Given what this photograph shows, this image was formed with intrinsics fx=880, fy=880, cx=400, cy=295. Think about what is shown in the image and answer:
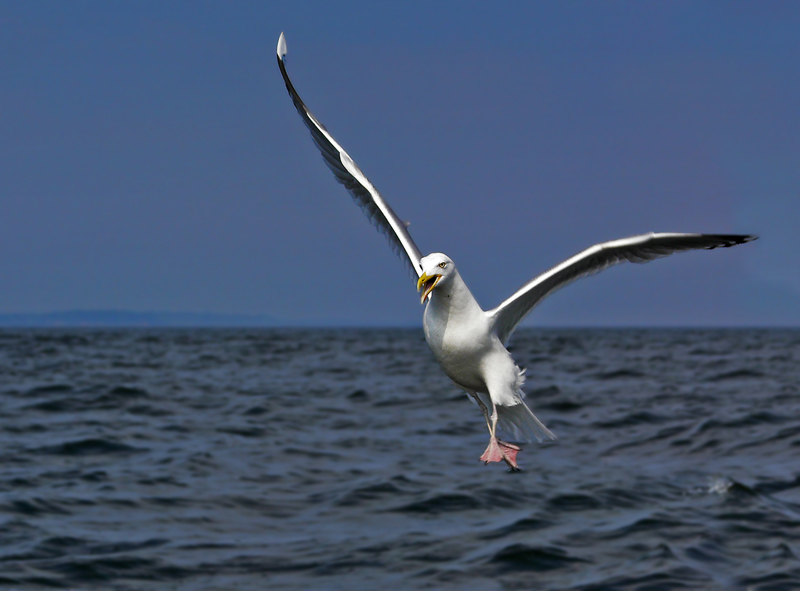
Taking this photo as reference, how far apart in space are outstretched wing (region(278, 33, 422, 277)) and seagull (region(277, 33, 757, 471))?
0.02 m

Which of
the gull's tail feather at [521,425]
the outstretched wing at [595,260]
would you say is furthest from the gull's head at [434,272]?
the gull's tail feather at [521,425]

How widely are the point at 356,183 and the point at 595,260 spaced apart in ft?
8.14

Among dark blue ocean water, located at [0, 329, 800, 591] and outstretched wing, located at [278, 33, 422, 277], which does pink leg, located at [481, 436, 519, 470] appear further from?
dark blue ocean water, located at [0, 329, 800, 591]

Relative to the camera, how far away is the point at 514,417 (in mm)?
7656

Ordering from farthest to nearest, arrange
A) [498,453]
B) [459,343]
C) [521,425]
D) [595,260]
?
[521,425] → [595,260] → [498,453] → [459,343]

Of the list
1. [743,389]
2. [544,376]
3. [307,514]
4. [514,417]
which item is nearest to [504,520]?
[307,514]

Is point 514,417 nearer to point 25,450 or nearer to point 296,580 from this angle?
point 296,580

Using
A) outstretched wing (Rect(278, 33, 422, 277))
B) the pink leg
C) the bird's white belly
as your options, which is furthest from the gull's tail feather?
outstretched wing (Rect(278, 33, 422, 277))

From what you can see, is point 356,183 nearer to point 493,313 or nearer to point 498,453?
point 493,313

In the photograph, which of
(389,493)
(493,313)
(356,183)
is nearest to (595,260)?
(493,313)

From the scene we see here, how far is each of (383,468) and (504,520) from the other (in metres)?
5.40

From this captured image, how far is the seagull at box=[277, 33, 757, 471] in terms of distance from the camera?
627cm

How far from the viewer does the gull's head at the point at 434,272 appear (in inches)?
233

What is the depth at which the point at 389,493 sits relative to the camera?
19.8 m
